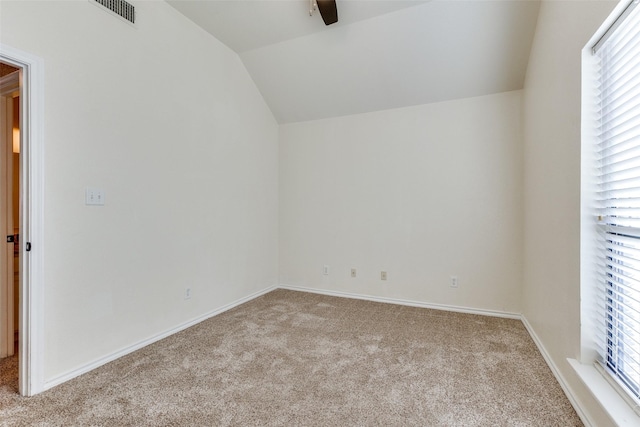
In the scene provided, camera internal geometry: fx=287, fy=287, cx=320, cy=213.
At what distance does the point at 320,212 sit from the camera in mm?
3928

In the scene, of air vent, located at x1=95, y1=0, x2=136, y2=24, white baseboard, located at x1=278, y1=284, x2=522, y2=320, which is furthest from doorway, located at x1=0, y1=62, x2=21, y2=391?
white baseboard, located at x1=278, y1=284, x2=522, y2=320

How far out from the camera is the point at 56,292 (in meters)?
1.83

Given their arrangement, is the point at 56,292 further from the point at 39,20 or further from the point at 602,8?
the point at 602,8

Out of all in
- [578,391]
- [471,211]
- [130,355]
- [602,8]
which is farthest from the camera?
[471,211]

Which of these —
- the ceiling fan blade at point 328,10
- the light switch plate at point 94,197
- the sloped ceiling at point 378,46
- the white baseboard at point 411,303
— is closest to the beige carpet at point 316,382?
the white baseboard at point 411,303

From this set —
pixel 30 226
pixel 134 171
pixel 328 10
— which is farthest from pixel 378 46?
pixel 30 226

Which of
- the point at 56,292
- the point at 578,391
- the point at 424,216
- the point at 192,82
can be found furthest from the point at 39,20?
the point at 578,391

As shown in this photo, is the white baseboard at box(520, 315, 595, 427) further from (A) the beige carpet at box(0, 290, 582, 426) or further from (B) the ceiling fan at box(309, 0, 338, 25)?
(B) the ceiling fan at box(309, 0, 338, 25)

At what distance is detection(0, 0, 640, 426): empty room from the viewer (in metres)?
1.55

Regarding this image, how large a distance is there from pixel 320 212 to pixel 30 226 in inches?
111

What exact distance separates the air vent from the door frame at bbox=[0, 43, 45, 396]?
0.71m

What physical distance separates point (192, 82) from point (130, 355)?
2.46m

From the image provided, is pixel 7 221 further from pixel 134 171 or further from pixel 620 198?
pixel 620 198

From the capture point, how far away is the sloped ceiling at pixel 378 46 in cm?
254
